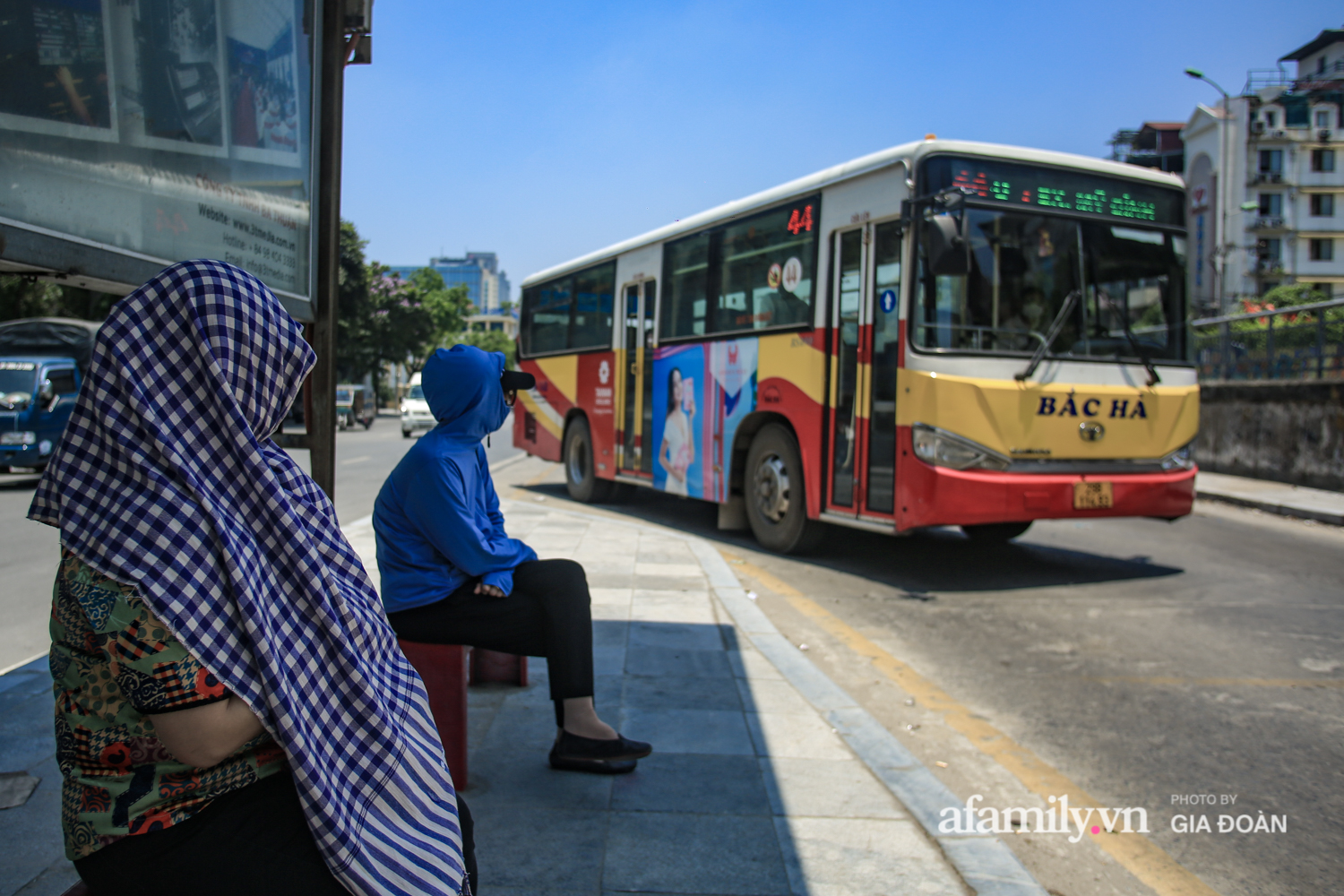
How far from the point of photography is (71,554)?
142 cm

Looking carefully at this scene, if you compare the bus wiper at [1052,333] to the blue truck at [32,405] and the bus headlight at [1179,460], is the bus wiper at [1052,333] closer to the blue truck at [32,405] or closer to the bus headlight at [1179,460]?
the bus headlight at [1179,460]

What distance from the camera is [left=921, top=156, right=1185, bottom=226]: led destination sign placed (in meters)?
6.45

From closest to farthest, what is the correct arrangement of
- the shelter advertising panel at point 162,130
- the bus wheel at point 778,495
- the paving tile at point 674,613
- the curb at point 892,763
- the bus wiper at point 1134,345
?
1. the shelter advertising panel at point 162,130
2. the curb at point 892,763
3. the paving tile at point 674,613
4. the bus wiper at point 1134,345
5. the bus wheel at point 778,495

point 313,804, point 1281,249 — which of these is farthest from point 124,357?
point 1281,249

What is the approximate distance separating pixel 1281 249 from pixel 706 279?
205 feet

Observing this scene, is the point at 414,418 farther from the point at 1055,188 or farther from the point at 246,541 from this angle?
the point at 246,541

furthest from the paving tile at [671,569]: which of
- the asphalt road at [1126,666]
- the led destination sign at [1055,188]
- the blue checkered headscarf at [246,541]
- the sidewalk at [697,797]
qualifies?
the blue checkered headscarf at [246,541]

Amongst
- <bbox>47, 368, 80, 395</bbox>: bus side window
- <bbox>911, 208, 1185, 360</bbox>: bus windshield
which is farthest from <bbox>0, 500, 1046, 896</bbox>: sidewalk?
<bbox>47, 368, 80, 395</bbox>: bus side window

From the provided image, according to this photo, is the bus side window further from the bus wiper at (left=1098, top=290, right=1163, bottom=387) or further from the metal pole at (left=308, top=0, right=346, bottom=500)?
the bus wiper at (left=1098, top=290, right=1163, bottom=387)

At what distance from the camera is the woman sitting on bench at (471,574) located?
304 centimetres

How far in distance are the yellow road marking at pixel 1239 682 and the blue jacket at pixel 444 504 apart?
10.9 feet

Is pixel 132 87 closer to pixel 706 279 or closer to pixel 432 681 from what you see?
pixel 432 681

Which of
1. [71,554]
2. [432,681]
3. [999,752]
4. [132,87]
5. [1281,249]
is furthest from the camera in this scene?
[1281,249]

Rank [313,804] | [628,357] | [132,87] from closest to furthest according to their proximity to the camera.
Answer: [313,804] < [132,87] < [628,357]
